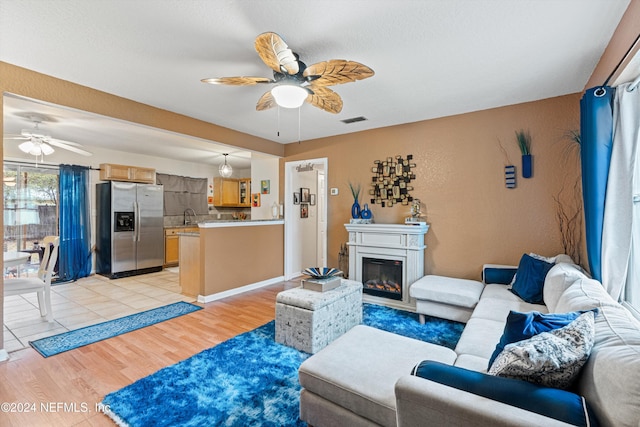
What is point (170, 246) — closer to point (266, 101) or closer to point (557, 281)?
point (266, 101)

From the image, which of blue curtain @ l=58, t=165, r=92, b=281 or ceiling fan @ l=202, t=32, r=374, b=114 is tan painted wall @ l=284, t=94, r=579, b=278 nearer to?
ceiling fan @ l=202, t=32, r=374, b=114

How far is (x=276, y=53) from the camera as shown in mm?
1893

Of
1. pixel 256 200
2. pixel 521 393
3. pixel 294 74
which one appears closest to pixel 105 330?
pixel 294 74

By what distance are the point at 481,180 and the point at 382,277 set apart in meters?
1.81

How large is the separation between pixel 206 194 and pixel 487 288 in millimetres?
6814

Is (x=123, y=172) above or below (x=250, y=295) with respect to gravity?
above

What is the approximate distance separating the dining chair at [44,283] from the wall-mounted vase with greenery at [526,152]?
18.1 ft

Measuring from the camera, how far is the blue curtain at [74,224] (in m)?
5.20

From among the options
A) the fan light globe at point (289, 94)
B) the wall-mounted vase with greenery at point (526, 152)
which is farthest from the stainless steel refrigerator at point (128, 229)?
the wall-mounted vase with greenery at point (526, 152)

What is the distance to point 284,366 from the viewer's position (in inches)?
92.7

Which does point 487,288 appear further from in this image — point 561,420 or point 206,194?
point 206,194

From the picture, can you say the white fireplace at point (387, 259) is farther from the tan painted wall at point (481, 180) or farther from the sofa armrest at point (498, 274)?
the sofa armrest at point (498, 274)

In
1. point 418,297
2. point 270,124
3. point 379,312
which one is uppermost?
point 270,124

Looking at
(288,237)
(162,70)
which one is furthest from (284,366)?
(288,237)
